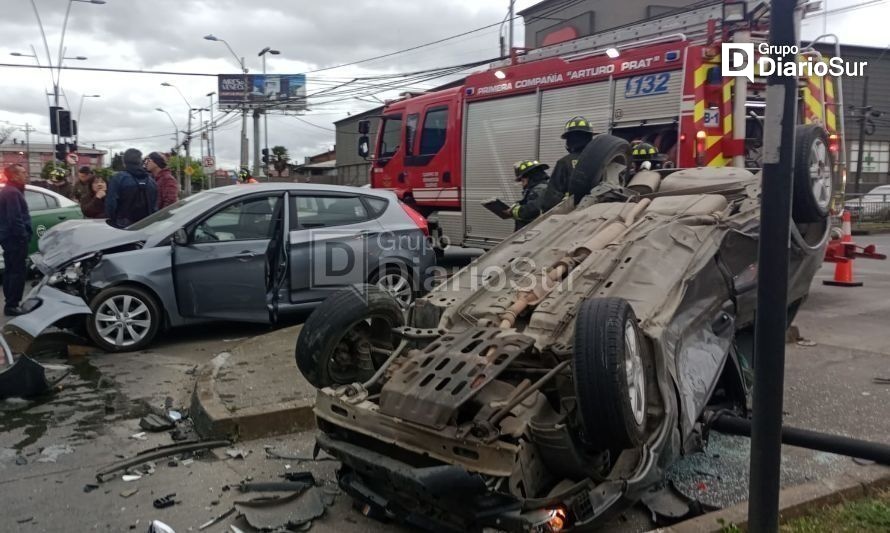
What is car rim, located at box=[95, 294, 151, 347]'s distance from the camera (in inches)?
245

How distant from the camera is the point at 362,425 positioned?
122 inches

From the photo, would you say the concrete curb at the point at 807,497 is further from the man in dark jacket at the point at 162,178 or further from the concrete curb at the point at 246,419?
the man in dark jacket at the point at 162,178

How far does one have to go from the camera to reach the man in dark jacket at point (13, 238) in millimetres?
7688

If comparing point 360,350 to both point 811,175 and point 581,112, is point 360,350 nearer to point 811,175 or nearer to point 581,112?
point 811,175

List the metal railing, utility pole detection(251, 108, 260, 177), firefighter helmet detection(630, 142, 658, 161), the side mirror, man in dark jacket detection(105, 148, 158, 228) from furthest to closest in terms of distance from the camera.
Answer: utility pole detection(251, 108, 260, 177) → the metal railing → man in dark jacket detection(105, 148, 158, 228) → firefighter helmet detection(630, 142, 658, 161) → the side mirror

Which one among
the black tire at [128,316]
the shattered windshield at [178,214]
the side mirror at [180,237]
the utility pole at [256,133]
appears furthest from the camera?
the utility pole at [256,133]

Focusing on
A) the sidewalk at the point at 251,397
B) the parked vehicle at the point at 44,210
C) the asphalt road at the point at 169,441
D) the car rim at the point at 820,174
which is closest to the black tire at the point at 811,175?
the car rim at the point at 820,174

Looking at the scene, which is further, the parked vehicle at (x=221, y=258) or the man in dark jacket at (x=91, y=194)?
the man in dark jacket at (x=91, y=194)

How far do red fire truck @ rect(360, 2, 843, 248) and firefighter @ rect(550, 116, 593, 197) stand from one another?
43.7 inches

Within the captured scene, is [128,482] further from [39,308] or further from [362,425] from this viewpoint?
[39,308]

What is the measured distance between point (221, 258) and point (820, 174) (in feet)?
16.1

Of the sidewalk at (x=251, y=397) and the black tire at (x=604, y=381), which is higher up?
the black tire at (x=604, y=381)

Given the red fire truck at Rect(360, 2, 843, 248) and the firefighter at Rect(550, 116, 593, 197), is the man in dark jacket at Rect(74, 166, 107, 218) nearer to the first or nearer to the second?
the red fire truck at Rect(360, 2, 843, 248)

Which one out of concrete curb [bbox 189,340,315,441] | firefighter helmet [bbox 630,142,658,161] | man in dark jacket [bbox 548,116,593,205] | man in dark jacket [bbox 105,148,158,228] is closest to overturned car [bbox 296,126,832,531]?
concrete curb [bbox 189,340,315,441]
